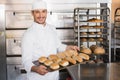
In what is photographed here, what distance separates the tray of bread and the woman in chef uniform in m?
0.08

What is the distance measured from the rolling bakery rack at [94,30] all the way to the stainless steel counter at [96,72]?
0.89 meters

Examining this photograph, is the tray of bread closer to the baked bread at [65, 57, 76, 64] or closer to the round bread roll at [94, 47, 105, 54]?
the baked bread at [65, 57, 76, 64]

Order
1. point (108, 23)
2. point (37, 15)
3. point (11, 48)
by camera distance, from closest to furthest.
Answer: point (37, 15) → point (108, 23) → point (11, 48)

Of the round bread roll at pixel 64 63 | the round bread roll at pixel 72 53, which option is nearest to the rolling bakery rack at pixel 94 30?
the round bread roll at pixel 72 53

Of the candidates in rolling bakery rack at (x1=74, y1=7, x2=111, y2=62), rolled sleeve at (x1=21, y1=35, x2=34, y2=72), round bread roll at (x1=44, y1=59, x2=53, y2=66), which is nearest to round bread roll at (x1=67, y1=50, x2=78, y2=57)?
round bread roll at (x1=44, y1=59, x2=53, y2=66)

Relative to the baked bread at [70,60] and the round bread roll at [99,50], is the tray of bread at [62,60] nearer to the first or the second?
the baked bread at [70,60]

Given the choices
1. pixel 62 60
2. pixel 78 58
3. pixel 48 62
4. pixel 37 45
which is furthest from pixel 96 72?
pixel 37 45

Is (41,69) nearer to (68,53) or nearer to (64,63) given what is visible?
(64,63)

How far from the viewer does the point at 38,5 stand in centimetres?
211

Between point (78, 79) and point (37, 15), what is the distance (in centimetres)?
65

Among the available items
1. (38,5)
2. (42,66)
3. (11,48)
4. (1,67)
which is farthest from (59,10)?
(42,66)

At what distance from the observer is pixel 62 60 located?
2.11 m

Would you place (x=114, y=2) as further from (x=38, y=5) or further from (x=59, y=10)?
(x=38, y=5)

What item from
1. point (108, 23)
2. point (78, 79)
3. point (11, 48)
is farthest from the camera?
point (11, 48)
